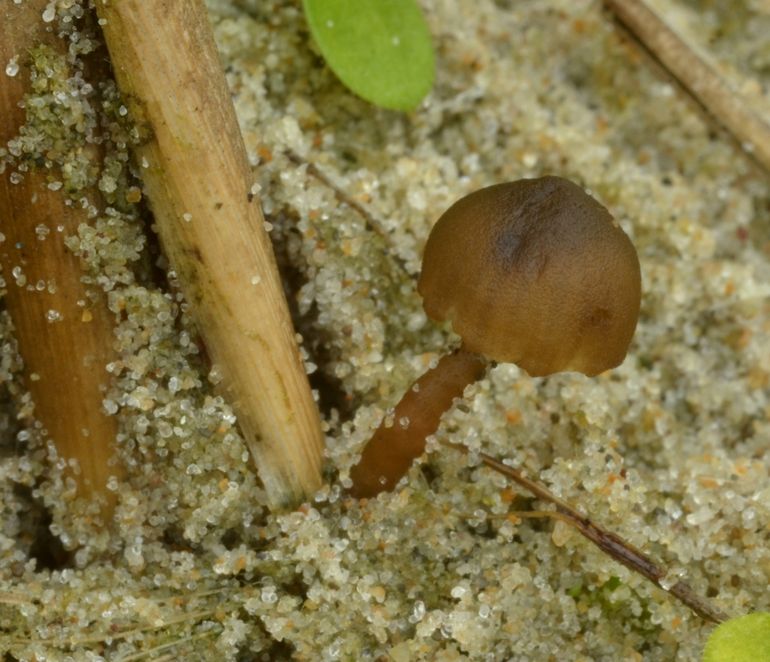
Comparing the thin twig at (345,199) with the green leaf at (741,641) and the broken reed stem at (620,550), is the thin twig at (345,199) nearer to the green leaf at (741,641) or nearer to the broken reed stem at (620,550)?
the broken reed stem at (620,550)

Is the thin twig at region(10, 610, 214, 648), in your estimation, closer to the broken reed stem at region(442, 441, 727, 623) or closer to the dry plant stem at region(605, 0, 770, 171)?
the broken reed stem at region(442, 441, 727, 623)

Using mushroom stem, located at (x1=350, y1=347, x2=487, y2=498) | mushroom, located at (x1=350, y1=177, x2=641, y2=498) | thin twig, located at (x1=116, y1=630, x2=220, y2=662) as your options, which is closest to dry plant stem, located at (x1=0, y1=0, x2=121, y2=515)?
thin twig, located at (x1=116, y1=630, x2=220, y2=662)

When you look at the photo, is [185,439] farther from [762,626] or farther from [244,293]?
[762,626]

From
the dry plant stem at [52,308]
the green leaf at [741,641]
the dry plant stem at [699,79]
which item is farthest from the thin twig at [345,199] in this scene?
the dry plant stem at [699,79]

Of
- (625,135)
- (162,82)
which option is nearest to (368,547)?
(162,82)

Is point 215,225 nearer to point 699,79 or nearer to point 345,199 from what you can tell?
point 345,199
